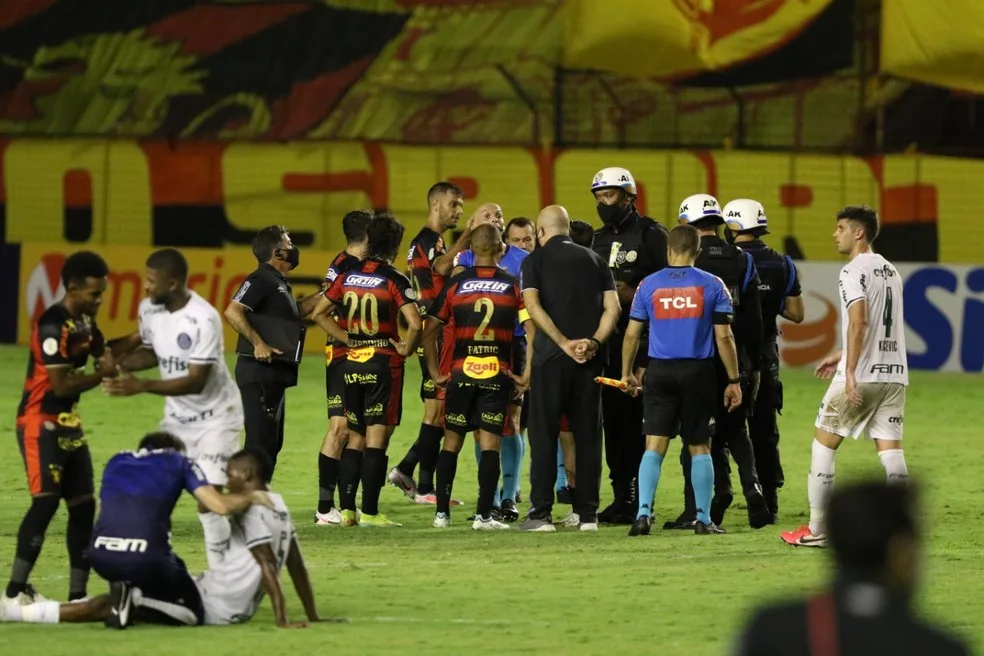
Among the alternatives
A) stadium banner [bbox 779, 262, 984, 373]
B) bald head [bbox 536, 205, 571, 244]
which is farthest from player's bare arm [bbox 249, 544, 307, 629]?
stadium banner [bbox 779, 262, 984, 373]

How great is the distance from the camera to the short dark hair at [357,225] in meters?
11.7

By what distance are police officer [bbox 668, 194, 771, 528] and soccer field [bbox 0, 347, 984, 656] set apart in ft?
0.71

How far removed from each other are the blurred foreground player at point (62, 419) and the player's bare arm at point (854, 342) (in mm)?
4163

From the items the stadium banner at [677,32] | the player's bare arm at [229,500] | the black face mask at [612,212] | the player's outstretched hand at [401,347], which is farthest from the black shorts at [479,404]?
the stadium banner at [677,32]

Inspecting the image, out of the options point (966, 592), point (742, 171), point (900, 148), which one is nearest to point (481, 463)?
point (966, 592)

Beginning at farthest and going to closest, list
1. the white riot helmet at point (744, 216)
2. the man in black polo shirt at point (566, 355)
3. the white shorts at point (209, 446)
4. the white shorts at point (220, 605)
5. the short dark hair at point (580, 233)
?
the white riot helmet at point (744, 216) → the short dark hair at point (580, 233) → the man in black polo shirt at point (566, 355) → the white shorts at point (209, 446) → the white shorts at point (220, 605)

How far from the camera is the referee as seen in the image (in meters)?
10.9

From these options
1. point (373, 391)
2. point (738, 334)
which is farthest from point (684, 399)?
point (373, 391)

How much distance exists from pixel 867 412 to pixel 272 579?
13.5ft

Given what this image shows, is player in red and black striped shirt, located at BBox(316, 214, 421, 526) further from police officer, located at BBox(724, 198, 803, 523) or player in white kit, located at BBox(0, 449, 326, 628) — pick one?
A: player in white kit, located at BBox(0, 449, 326, 628)

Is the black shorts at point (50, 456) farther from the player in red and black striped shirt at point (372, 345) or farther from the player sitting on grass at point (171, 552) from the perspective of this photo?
the player in red and black striped shirt at point (372, 345)

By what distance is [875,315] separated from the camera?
10.4 meters

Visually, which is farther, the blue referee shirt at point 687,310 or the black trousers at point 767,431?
the black trousers at point 767,431

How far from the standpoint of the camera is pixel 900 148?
26.1 meters
